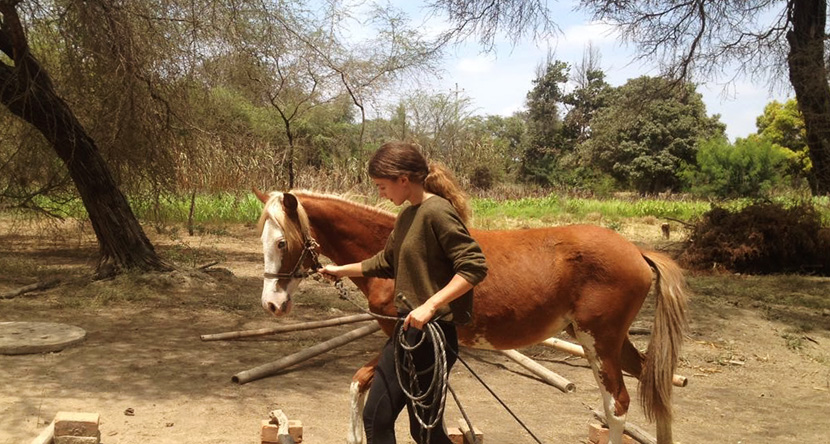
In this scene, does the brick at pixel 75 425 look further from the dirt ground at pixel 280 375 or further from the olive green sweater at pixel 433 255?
the olive green sweater at pixel 433 255

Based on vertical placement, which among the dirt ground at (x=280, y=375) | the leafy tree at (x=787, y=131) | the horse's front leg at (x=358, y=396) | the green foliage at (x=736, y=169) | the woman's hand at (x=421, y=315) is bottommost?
the dirt ground at (x=280, y=375)

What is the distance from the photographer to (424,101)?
24.9 m

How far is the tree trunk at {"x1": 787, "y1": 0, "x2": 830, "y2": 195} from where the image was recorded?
9734mm

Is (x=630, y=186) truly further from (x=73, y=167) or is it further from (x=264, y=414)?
(x=264, y=414)

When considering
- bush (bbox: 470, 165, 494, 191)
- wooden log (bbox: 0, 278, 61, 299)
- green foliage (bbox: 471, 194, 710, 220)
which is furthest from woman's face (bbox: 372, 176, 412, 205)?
bush (bbox: 470, 165, 494, 191)

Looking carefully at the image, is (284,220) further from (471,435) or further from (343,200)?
(471,435)

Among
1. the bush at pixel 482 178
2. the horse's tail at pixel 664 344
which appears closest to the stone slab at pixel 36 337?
the horse's tail at pixel 664 344

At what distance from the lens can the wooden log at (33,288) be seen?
8133 millimetres

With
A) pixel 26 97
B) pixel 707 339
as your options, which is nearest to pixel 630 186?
pixel 707 339

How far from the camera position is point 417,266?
107 inches

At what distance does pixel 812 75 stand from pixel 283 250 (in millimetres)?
9350

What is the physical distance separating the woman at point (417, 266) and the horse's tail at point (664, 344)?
65.3 inches

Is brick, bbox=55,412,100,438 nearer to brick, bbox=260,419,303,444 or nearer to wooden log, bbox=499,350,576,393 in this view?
brick, bbox=260,419,303,444

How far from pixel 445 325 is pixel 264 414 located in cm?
245
